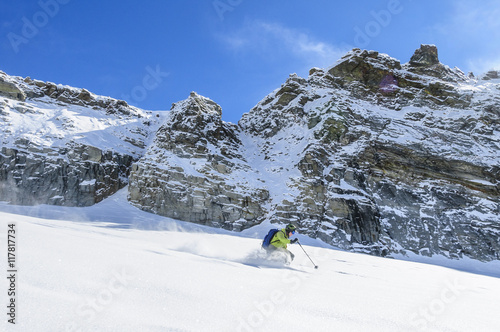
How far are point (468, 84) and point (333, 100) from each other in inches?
1229

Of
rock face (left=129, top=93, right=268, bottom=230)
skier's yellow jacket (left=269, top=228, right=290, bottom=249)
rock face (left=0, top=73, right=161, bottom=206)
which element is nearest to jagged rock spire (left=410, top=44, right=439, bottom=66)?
rock face (left=129, top=93, right=268, bottom=230)

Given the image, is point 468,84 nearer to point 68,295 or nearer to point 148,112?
point 148,112

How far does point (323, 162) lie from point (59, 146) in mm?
36299

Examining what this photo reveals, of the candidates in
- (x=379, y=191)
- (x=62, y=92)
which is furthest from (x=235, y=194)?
(x=62, y=92)

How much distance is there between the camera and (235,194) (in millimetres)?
37688

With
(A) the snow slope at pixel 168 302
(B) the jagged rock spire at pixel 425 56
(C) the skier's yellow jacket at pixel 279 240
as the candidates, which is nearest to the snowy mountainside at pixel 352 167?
(B) the jagged rock spire at pixel 425 56

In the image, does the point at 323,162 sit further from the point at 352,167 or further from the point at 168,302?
the point at 168,302

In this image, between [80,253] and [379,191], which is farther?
[379,191]

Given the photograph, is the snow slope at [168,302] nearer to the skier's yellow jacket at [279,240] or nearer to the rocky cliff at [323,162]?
the skier's yellow jacket at [279,240]

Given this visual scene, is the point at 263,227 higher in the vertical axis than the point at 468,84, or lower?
lower

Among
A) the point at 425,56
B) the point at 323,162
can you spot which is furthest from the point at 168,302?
the point at 425,56

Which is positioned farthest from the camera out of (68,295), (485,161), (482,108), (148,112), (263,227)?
(148,112)

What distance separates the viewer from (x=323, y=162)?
135ft

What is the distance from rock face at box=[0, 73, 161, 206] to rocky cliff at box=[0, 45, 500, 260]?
19 cm
